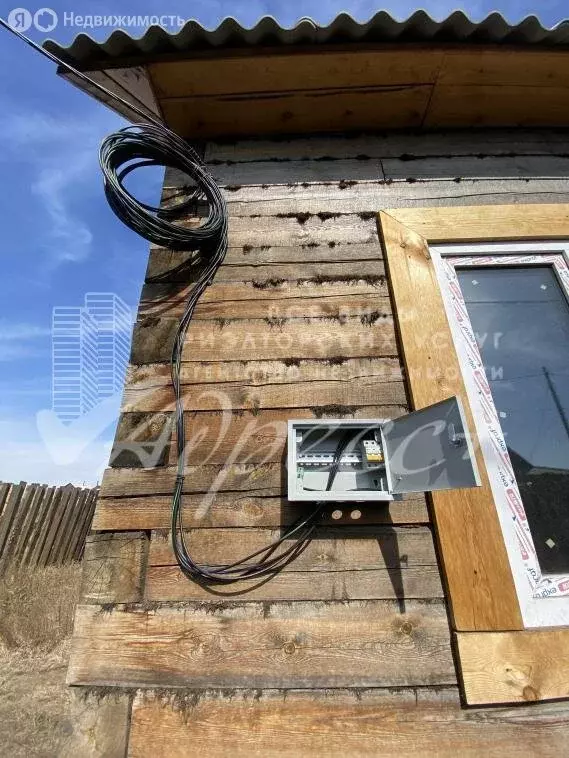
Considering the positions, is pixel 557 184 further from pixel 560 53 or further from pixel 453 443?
pixel 453 443

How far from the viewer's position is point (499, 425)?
162 centimetres

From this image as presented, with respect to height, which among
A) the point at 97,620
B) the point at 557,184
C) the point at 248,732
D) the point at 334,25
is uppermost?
the point at 334,25

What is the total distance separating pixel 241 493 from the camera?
5.08 ft

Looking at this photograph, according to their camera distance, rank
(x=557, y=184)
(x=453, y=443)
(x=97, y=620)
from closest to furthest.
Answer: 1. (x=453, y=443)
2. (x=97, y=620)
3. (x=557, y=184)

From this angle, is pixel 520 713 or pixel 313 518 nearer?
pixel 520 713

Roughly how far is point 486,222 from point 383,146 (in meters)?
0.84

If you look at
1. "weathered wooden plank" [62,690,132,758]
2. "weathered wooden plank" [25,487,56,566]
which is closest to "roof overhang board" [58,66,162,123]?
"weathered wooden plank" [62,690,132,758]

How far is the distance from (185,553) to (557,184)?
276 cm

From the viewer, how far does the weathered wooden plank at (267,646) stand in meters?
1.27

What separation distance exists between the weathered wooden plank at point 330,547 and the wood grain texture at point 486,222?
1456mm

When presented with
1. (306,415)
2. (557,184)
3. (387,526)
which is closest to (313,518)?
(387,526)

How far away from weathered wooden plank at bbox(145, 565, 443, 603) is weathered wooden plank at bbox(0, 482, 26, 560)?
4589 millimetres

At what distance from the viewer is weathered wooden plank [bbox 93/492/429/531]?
1492 millimetres

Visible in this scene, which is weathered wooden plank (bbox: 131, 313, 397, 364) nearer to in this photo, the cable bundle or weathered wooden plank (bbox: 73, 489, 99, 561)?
the cable bundle
